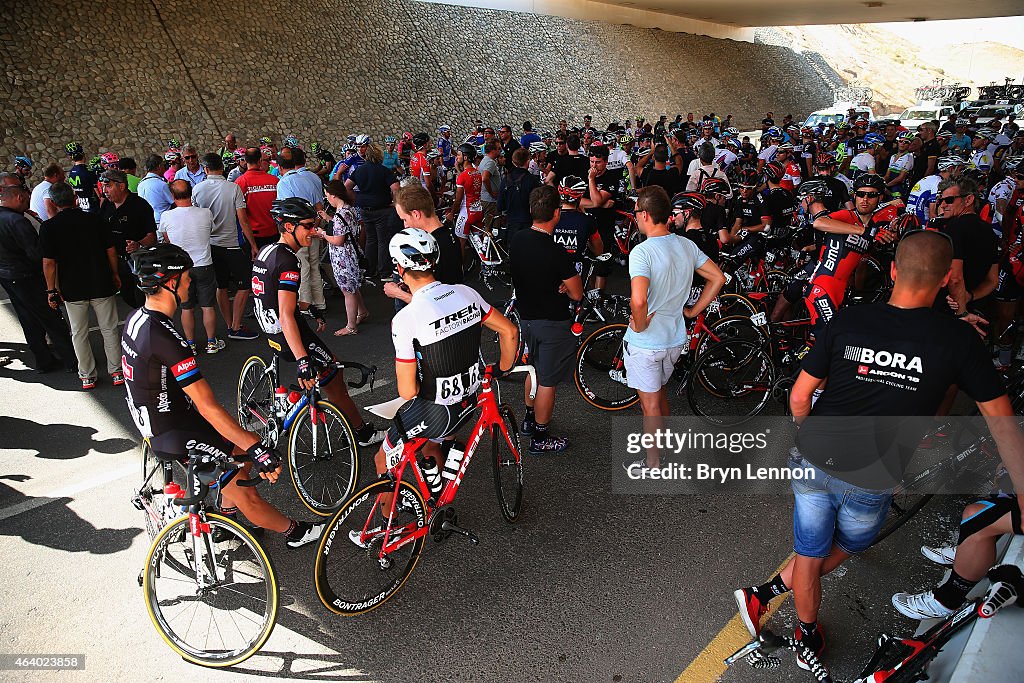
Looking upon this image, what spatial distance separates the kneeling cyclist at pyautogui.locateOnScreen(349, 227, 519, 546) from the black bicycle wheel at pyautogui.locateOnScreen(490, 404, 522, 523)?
38cm

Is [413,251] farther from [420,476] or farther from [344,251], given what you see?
[344,251]

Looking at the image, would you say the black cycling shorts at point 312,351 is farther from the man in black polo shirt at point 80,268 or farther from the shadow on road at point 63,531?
the man in black polo shirt at point 80,268

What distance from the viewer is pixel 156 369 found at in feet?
10.8

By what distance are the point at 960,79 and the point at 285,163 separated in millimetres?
91911

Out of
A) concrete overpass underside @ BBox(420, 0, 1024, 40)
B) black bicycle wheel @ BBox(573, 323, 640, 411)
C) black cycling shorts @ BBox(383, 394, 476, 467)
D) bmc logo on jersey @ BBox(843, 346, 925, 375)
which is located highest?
concrete overpass underside @ BBox(420, 0, 1024, 40)

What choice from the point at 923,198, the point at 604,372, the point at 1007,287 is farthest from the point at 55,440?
the point at 923,198

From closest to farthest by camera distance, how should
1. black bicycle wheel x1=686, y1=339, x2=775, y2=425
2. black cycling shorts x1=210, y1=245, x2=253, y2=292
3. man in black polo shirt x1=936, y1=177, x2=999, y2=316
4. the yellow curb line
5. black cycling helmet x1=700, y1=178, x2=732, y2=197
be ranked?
the yellow curb line < man in black polo shirt x1=936, y1=177, x2=999, y2=316 < black bicycle wheel x1=686, y1=339, x2=775, y2=425 < black cycling shorts x1=210, y1=245, x2=253, y2=292 < black cycling helmet x1=700, y1=178, x2=732, y2=197

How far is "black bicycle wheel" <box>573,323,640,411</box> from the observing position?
604cm

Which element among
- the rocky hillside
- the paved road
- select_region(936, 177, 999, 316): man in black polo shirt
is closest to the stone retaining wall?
the paved road

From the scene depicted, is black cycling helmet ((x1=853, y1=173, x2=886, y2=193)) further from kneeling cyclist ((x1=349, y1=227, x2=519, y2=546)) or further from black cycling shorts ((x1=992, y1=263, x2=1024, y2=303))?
kneeling cyclist ((x1=349, y1=227, x2=519, y2=546))

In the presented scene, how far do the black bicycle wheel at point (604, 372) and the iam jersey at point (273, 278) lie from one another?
2661mm

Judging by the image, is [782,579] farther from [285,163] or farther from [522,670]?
[285,163]

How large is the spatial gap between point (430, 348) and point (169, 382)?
1.38 meters

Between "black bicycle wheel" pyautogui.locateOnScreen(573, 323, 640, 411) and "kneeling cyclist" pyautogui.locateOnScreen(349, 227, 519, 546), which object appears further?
"black bicycle wheel" pyautogui.locateOnScreen(573, 323, 640, 411)
